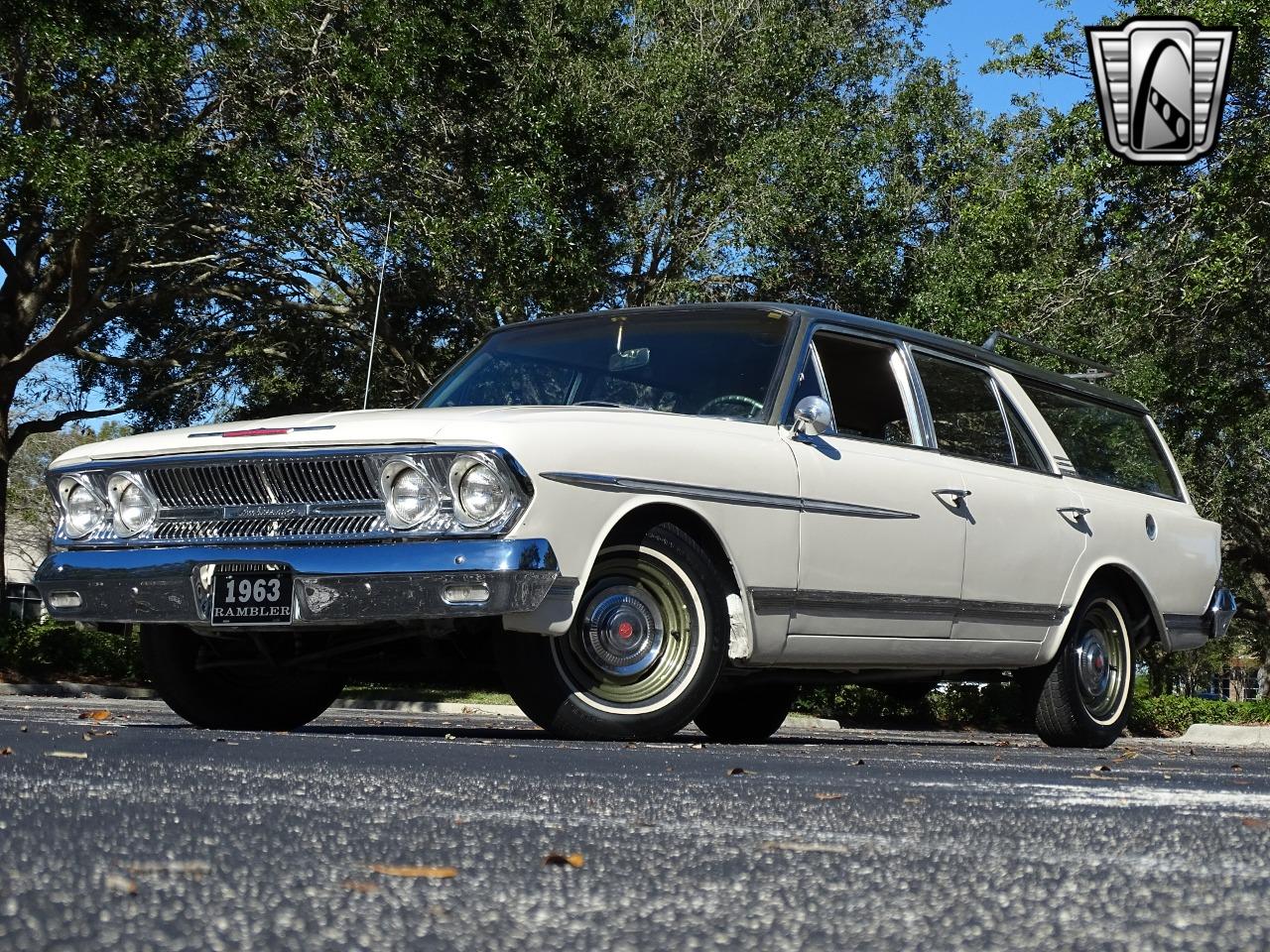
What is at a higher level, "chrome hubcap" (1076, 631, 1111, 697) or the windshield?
the windshield

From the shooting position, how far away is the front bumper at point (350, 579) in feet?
18.8

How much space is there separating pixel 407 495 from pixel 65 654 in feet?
70.6

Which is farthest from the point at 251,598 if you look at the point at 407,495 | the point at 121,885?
the point at 121,885

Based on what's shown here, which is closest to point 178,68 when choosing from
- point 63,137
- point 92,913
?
point 63,137

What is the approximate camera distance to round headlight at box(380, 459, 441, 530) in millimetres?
5969

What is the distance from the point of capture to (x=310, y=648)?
6.73m

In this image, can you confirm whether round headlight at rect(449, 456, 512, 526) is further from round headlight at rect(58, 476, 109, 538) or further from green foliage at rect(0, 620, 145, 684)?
green foliage at rect(0, 620, 145, 684)

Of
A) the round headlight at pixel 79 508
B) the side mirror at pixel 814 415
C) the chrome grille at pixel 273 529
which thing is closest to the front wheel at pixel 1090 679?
the side mirror at pixel 814 415

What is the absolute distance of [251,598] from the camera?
19.9 ft

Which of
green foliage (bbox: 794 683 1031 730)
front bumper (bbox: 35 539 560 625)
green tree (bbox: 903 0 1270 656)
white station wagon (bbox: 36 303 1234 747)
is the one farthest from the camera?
green foliage (bbox: 794 683 1031 730)

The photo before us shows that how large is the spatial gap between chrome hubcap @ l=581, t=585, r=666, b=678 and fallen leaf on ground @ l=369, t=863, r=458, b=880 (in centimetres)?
347

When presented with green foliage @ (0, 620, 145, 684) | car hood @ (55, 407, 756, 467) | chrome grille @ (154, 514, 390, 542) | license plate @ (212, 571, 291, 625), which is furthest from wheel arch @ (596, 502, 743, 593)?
green foliage @ (0, 620, 145, 684)

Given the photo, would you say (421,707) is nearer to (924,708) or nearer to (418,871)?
(924,708)

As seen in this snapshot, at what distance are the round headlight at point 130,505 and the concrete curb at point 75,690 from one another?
53.9ft
